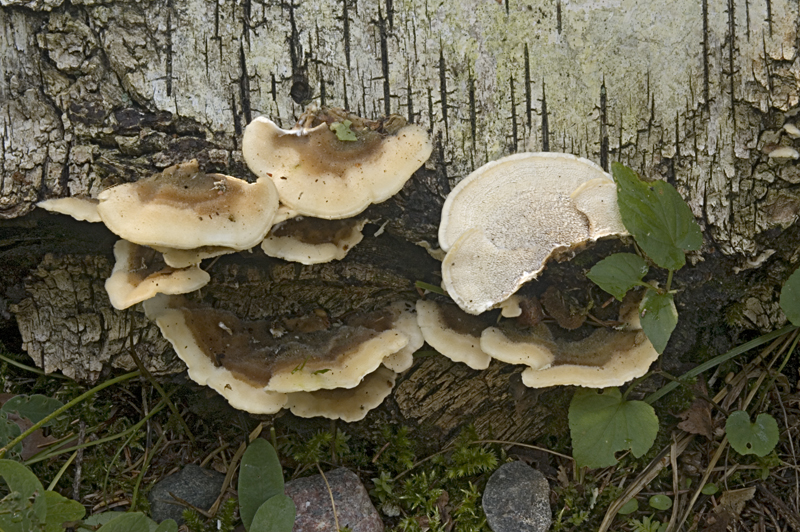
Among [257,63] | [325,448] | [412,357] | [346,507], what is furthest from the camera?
[325,448]

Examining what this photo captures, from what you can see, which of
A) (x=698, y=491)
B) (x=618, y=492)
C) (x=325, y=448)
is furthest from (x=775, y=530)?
(x=325, y=448)

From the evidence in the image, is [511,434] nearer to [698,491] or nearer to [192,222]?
[698,491]

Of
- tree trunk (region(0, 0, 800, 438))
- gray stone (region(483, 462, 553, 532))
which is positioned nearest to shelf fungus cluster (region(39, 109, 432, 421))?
tree trunk (region(0, 0, 800, 438))

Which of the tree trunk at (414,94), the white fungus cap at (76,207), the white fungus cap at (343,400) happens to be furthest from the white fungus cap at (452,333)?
the white fungus cap at (76,207)

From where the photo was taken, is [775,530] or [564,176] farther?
[775,530]

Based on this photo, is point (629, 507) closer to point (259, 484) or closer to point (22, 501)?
point (259, 484)

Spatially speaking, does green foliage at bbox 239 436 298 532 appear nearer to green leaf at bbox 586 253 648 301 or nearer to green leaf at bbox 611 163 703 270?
green leaf at bbox 586 253 648 301

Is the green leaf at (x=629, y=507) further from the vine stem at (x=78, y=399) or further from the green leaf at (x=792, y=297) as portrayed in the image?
the vine stem at (x=78, y=399)
